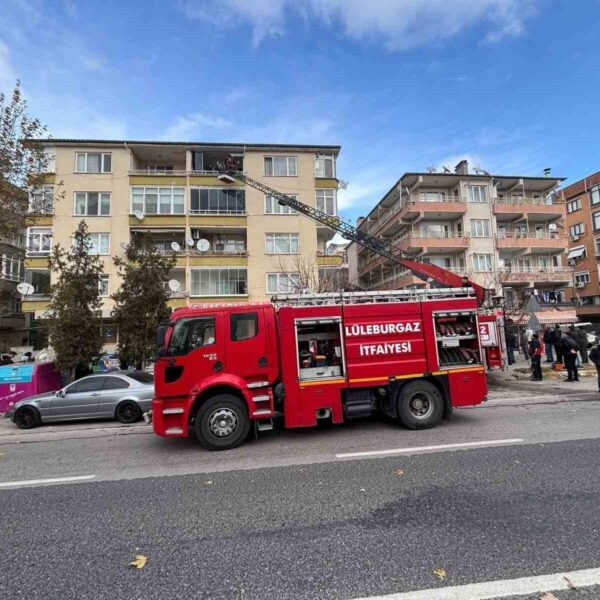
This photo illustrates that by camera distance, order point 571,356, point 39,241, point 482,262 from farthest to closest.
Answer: point 482,262, point 39,241, point 571,356

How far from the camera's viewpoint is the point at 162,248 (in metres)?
30.4

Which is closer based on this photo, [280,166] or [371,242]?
[371,242]

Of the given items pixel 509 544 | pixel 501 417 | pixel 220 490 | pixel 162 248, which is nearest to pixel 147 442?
pixel 220 490

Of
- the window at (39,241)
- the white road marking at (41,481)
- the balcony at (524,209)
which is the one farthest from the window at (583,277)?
the white road marking at (41,481)

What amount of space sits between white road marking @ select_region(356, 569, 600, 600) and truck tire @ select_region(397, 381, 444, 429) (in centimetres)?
491

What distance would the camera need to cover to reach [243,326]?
7.69m

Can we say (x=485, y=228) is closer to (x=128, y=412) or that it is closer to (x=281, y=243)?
(x=281, y=243)

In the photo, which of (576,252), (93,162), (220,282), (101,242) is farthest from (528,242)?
(93,162)

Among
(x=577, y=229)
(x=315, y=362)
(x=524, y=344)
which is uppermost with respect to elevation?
(x=577, y=229)

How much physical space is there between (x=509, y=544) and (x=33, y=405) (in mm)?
11382

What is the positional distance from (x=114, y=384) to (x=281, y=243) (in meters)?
20.1

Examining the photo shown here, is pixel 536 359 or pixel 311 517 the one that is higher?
pixel 536 359

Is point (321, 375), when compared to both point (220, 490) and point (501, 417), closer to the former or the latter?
point (220, 490)

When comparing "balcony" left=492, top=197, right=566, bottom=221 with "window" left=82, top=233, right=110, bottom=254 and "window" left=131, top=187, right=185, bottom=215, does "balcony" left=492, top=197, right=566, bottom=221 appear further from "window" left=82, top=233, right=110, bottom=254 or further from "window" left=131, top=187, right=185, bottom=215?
"window" left=82, top=233, right=110, bottom=254
